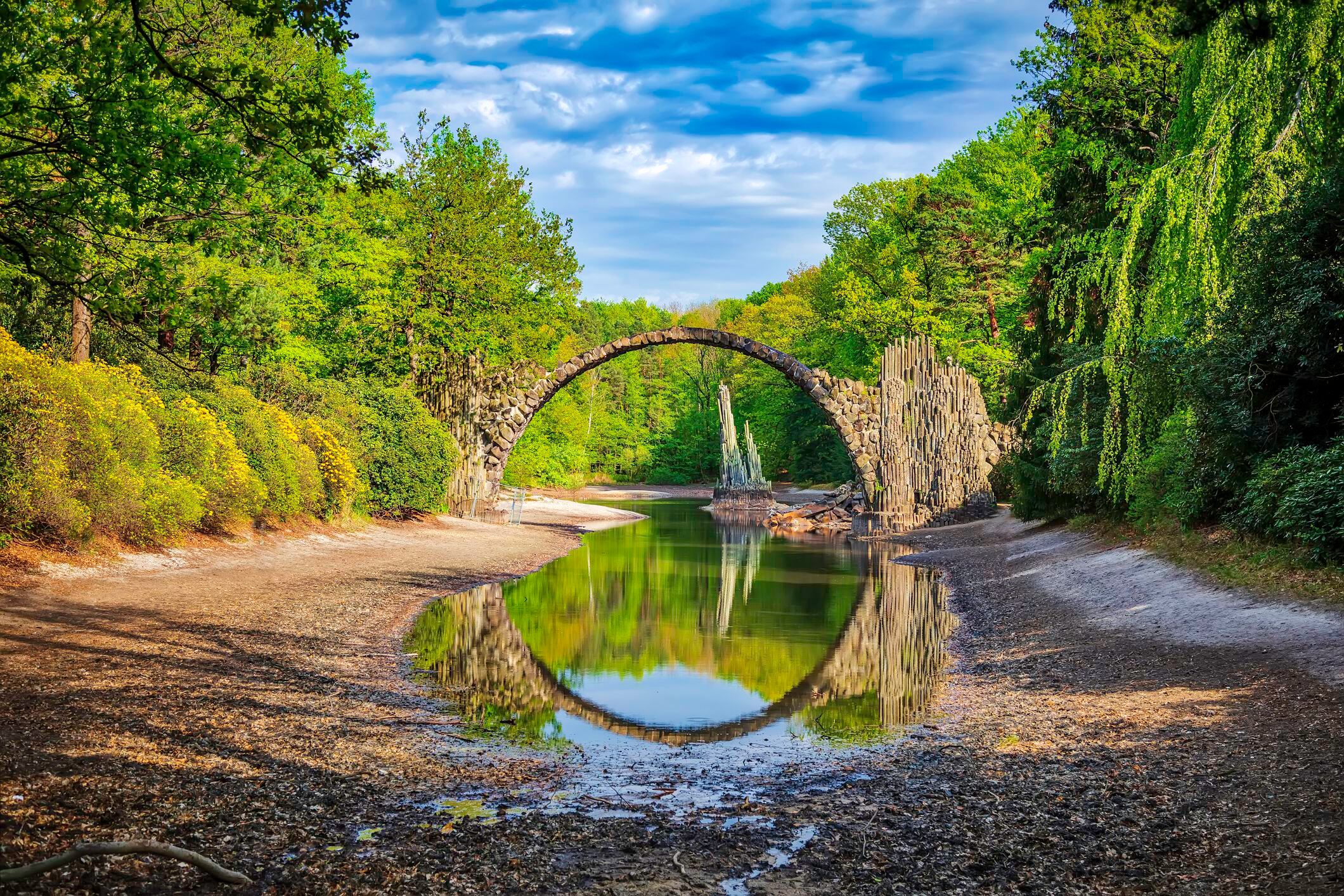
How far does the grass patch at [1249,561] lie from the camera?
1059 centimetres

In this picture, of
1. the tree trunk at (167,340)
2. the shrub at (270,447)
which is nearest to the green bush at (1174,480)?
the shrub at (270,447)

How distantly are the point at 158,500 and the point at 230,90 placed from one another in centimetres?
612

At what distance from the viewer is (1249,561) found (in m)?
12.4

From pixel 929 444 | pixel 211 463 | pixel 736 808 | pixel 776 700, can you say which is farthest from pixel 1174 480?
pixel 929 444

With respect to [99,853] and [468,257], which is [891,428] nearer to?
[468,257]

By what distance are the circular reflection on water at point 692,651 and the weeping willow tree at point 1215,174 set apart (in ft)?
16.2

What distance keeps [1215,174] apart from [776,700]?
7.62m

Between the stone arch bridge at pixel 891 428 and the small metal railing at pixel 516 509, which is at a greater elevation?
the stone arch bridge at pixel 891 428

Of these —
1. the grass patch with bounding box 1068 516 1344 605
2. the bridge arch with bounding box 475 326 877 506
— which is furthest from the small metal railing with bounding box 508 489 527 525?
the grass patch with bounding box 1068 516 1344 605

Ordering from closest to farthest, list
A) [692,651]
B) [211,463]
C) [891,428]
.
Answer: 1. [692,651]
2. [211,463]
3. [891,428]

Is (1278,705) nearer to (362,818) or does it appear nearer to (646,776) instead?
(646,776)

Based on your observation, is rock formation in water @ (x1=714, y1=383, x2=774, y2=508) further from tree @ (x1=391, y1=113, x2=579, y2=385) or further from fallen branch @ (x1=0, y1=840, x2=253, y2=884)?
fallen branch @ (x1=0, y1=840, x2=253, y2=884)

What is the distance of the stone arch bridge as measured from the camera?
32.4 m

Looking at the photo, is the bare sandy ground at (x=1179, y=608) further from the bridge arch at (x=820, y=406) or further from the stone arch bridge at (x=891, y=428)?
the bridge arch at (x=820, y=406)
